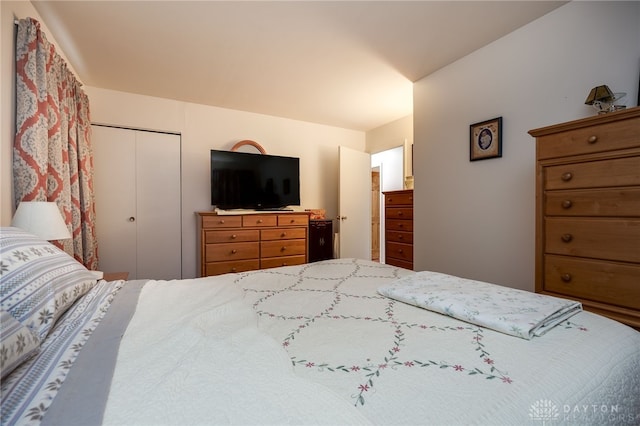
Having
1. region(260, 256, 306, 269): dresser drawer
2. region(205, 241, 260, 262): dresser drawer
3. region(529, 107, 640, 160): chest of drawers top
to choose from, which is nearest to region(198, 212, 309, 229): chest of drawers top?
region(205, 241, 260, 262): dresser drawer

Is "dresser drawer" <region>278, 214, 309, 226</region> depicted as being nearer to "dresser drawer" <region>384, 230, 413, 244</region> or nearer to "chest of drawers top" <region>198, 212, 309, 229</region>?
"chest of drawers top" <region>198, 212, 309, 229</region>

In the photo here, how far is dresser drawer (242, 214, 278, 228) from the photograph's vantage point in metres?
3.25

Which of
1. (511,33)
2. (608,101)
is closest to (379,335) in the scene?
(608,101)

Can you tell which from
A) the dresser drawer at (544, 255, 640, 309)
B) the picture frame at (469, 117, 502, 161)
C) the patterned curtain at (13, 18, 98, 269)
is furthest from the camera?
the picture frame at (469, 117, 502, 161)

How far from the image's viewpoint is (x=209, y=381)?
1.79 feet

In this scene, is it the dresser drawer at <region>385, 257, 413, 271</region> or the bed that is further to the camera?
the dresser drawer at <region>385, 257, 413, 271</region>

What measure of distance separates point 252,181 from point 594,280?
321cm

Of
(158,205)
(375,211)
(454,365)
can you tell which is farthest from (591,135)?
(375,211)

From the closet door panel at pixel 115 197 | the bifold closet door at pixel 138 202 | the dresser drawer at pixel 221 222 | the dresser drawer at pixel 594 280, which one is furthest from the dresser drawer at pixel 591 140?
the closet door panel at pixel 115 197

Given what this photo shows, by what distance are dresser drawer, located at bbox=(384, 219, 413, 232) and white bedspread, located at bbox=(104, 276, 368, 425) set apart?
9.40ft

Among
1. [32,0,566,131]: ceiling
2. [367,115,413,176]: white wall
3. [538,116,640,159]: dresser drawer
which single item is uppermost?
[32,0,566,131]: ceiling

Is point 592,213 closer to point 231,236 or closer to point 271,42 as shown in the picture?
point 271,42

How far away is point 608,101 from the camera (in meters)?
1.63

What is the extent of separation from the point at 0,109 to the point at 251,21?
5.24 ft
